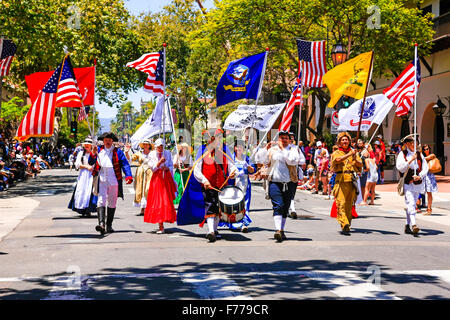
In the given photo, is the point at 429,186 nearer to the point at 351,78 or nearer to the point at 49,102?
the point at 351,78

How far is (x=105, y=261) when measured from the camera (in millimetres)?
8492

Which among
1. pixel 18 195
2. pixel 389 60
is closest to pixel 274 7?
pixel 389 60

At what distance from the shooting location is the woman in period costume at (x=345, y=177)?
38.1ft

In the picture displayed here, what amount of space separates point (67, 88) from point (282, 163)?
4385 mm

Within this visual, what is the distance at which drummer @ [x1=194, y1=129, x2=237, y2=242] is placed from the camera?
1064cm

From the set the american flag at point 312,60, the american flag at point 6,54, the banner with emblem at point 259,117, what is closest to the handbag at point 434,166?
the american flag at point 312,60

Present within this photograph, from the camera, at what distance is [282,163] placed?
10805mm

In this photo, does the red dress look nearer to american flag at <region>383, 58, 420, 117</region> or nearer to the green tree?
american flag at <region>383, 58, 420, 117</region>

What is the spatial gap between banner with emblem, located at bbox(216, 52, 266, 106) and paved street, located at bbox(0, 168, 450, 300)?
2.75 m

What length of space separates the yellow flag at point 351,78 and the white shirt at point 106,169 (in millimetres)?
5117

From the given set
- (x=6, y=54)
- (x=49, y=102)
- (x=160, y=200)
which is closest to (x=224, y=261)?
(x=160, y=200)

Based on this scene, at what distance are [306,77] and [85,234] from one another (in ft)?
29.8

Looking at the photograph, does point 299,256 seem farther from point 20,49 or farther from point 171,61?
point 171,61

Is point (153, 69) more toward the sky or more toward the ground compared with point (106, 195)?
more toward the sky
